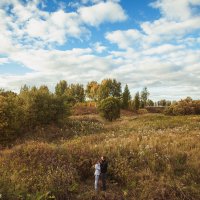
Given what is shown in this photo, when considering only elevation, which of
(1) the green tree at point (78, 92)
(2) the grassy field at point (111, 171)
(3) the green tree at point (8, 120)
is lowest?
(2) the grassy field at point (111, 171)

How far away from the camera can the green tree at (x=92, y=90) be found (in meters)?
90.6

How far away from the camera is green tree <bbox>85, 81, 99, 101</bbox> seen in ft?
297

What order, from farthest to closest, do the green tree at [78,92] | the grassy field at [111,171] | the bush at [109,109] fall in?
the green tree at [78,92] → the bush at [109,109] → the grassy field at [111,171]

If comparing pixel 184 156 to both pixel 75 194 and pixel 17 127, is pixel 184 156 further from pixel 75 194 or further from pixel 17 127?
pixel 17 127

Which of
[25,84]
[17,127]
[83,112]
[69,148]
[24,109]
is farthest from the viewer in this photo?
[25,84]

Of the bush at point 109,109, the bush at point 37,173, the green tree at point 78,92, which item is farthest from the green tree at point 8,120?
the green tree at point 78,92

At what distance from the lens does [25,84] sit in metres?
103

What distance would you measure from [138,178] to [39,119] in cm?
1846

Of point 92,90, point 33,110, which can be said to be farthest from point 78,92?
point 33,110

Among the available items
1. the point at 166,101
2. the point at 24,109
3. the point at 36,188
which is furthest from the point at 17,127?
the point at 166,101

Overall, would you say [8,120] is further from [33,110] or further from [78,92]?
[78,92]

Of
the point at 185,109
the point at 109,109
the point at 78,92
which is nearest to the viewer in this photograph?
the point at 109,109

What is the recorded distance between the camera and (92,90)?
3580 inches

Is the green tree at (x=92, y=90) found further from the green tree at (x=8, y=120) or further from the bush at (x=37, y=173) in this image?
the bush at (x=37, y=173)
